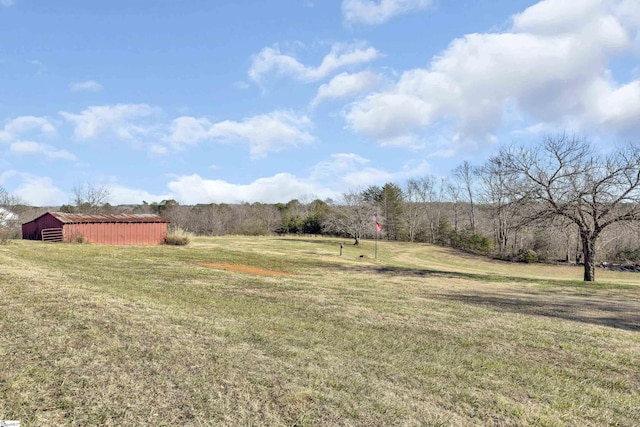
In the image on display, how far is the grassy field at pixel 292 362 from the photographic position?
12.1 ft

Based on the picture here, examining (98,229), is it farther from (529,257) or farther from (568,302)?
(529,257)

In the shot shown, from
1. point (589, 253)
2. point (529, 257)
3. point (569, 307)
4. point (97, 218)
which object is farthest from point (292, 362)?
point (529, 257)

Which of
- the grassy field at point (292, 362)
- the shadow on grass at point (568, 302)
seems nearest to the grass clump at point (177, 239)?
the grassy field at point (292, 362)

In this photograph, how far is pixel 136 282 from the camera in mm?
11008

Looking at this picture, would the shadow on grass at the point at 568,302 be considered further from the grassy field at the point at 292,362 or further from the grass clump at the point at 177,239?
the grass clump at the point at 177,239

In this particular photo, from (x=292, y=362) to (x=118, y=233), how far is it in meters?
→ 30.0

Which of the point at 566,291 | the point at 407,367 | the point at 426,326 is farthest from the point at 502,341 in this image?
the point at 566,291

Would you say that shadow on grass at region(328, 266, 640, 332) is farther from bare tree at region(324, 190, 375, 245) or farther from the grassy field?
bare tree at region(324, 190, 375, 245)

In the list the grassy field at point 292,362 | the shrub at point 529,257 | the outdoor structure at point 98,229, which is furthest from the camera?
the shrub at point 529,257

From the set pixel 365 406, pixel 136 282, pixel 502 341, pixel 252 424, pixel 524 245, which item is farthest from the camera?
pixel 524 245

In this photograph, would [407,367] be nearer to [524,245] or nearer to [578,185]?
[578,185]

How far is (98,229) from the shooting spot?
30156 millimetres

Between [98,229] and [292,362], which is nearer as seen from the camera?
[292,362]

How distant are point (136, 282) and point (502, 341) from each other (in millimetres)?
9041
